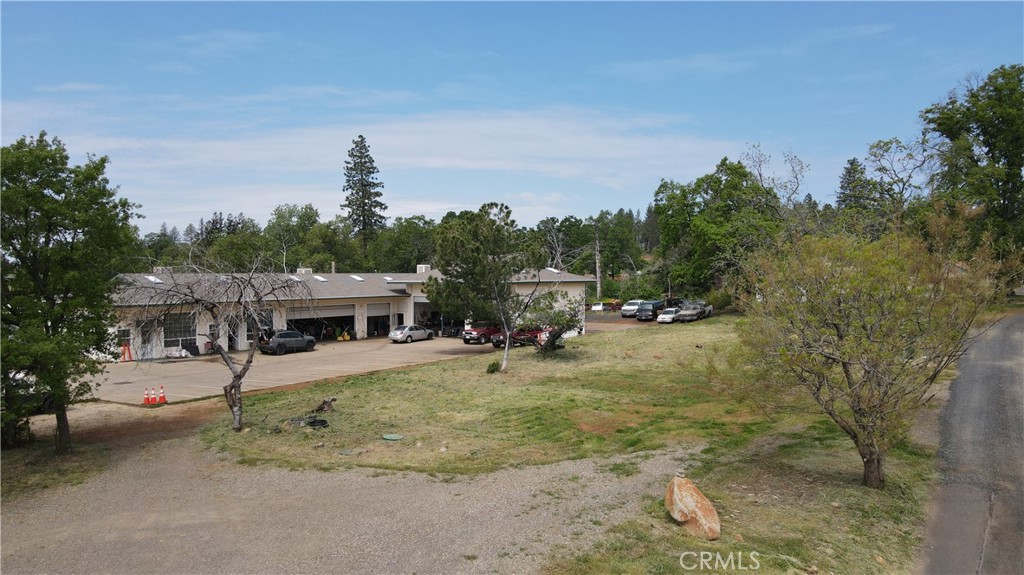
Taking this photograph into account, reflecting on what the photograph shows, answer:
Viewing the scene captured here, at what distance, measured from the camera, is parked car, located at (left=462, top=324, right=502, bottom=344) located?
36469 mm

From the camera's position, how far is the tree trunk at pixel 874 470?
1022cm

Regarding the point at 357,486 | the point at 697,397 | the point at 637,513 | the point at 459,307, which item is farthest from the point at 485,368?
the point at 637,513

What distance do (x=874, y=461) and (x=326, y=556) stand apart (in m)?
9.27

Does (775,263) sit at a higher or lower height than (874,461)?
higher

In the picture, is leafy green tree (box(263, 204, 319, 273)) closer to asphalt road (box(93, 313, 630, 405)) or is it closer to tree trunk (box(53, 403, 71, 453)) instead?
asphalt road (box(93, 313, 630, 405))

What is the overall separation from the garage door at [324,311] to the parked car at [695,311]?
80.0 ft

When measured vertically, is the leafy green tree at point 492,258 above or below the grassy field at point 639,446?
above

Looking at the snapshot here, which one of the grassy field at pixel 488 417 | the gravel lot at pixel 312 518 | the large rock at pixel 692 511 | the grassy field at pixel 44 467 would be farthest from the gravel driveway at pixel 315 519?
the grassy field at pixel 488 417

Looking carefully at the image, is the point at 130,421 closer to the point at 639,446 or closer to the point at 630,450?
the point at 630,450

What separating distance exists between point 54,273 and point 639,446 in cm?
1389

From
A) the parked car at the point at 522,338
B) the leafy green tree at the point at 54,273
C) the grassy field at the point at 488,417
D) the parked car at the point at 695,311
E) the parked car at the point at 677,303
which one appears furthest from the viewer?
the parked car at the point at 677,303

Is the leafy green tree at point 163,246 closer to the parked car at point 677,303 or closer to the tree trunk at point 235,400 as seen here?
the tree trunk at point 235,400

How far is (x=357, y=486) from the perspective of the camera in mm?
10820

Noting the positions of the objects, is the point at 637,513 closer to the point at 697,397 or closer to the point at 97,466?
the point at 697,397
